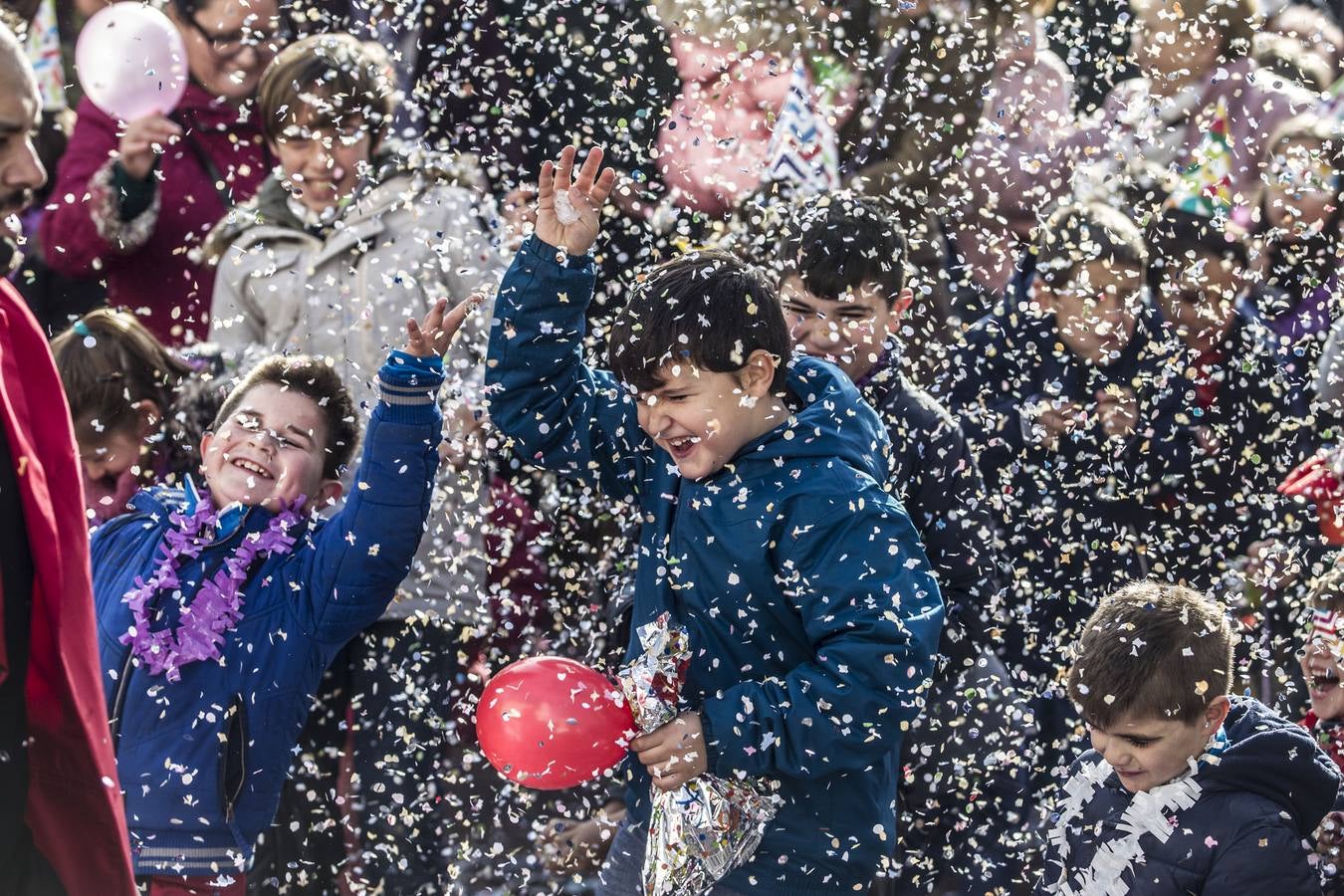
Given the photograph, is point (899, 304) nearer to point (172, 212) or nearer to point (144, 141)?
point (172, 212)

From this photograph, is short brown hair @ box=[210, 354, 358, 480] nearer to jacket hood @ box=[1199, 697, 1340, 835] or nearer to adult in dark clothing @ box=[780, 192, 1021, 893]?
adult in dark clothing @ box=[780, 192, 1021, 893]

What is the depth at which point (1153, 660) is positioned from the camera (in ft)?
11.6

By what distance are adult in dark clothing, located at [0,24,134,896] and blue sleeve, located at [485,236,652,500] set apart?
3.31 feet

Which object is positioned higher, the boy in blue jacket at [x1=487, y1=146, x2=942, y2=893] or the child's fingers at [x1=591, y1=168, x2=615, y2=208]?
the child's fingers at [x1=591, y1=168, x2=615, y2=208]

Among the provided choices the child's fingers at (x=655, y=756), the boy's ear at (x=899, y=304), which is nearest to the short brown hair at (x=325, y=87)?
the boy's ear at (x=899, y=304)

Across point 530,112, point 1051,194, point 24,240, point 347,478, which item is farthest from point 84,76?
point 1051,194

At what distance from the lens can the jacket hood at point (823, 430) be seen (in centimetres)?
330

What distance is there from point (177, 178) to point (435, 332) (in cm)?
204

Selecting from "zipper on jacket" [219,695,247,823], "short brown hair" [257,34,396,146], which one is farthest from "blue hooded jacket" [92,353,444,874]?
"short brown hair" [257,34,396,146]

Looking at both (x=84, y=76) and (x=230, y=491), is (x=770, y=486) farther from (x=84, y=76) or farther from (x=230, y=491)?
(x=84, y=76)

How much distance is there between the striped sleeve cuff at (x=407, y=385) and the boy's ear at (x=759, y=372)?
0.66 m

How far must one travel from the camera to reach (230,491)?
377 centimetres

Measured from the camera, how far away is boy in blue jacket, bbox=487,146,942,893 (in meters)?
3.12

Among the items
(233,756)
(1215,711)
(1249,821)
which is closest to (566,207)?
(233,756)
